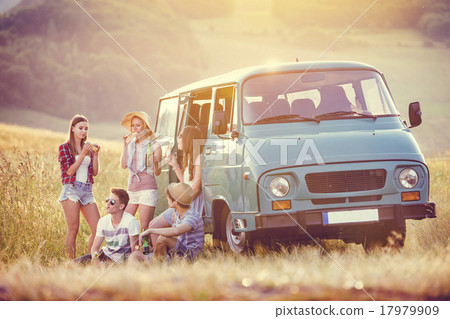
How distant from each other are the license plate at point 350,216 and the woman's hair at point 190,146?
2.37 metres

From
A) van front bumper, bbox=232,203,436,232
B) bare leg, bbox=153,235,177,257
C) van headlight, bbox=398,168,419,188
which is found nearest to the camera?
van front bumper, bbox=232,203,436,232

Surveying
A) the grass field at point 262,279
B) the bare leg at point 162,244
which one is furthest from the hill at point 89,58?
the grass field at point 262,279

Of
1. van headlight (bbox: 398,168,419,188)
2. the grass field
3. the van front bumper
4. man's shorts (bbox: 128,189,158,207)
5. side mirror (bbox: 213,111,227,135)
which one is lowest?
the grass field

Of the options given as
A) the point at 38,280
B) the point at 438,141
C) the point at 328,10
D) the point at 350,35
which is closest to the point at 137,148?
the point at 38,280

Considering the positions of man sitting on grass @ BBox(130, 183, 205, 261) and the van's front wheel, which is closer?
man sitting on grass @ BBox(130, 183, 205, 261)

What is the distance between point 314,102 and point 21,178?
15.4 feet

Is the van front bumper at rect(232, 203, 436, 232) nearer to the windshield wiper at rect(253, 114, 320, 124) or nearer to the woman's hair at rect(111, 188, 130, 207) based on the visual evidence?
the windshield wiper at rect(253, 114, 320, 124)

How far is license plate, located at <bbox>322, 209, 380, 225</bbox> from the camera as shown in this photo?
7266 millimetres

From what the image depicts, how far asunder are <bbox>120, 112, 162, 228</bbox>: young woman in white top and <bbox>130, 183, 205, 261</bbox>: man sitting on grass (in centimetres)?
97

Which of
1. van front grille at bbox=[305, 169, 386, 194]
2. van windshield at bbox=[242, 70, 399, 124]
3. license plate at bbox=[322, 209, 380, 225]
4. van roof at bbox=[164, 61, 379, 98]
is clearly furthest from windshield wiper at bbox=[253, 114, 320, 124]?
license plate at bbox=[322, 209, 380, 225]

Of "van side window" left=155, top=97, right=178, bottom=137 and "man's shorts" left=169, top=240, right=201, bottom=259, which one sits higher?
"van side window" left=155, top=97, right=178, bottom=137

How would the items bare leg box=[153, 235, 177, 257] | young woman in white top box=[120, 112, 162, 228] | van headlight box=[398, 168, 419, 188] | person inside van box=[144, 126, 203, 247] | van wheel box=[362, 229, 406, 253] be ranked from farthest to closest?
young woman in white top box=[120, 112, 162, 228], person inside van box=[144, 126, 203, 247], bare leg box=[153, 235, 177, 257], van wheel box=[362, 229, 406, 253], van headlight box=[398, 168, 419, 188]

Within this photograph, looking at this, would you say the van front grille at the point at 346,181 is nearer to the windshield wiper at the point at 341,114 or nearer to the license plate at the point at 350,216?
the license plate at the point at 350,216

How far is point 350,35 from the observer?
92.2m
